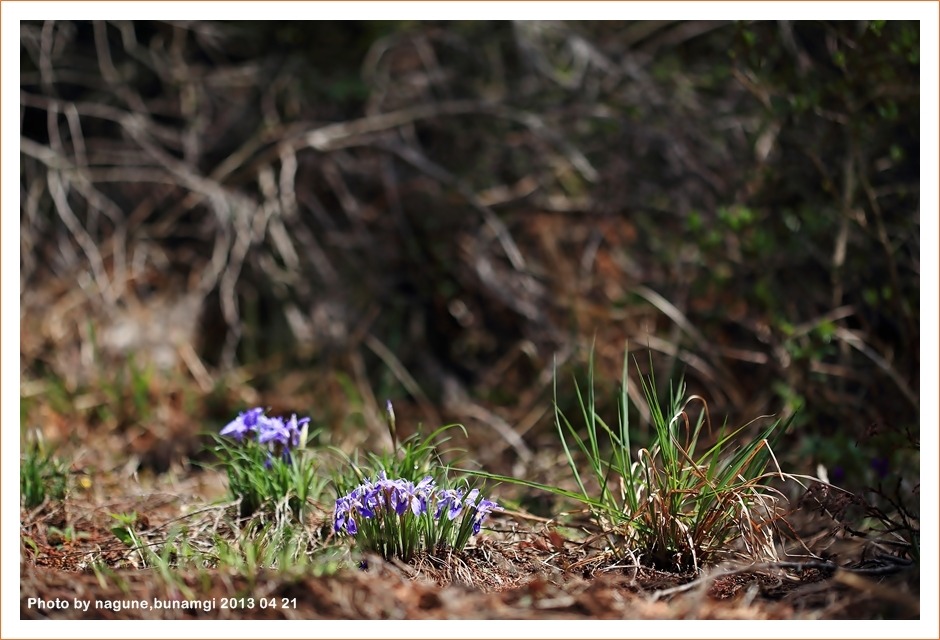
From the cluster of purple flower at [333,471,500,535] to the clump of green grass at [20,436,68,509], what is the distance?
45.8 inches

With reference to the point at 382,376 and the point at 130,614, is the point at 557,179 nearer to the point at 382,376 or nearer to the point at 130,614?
the point at 382,376

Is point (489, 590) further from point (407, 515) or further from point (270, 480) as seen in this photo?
point (270, 480)

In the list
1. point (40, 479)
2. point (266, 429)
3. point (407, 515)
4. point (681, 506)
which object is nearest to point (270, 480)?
point (266, 429)

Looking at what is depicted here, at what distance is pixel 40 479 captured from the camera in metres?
2.81

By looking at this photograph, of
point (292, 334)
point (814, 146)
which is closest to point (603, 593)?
point (814, 146)

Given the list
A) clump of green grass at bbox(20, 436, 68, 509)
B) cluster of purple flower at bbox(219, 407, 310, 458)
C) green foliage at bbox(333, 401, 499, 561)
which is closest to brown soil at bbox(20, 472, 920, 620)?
green foliage at bbox(333, 401, 499, 561)

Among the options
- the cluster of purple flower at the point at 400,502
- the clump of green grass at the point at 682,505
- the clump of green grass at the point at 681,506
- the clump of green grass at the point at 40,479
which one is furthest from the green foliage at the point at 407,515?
the clump of green grass at the point at 40,479

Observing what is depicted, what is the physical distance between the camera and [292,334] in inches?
171

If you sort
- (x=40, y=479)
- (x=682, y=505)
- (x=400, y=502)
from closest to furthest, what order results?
(x=400, y=502)
(x=682, y=505)
(x=40, y=479)

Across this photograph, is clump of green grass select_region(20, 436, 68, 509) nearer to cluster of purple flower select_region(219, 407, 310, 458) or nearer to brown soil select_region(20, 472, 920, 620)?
brown soil select_region(20, 472, 920, 620)

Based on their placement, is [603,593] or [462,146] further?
[462,146]

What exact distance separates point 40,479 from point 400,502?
1.40 metres

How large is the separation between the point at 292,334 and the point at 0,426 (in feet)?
6.09

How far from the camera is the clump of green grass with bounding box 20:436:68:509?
2785 mm
